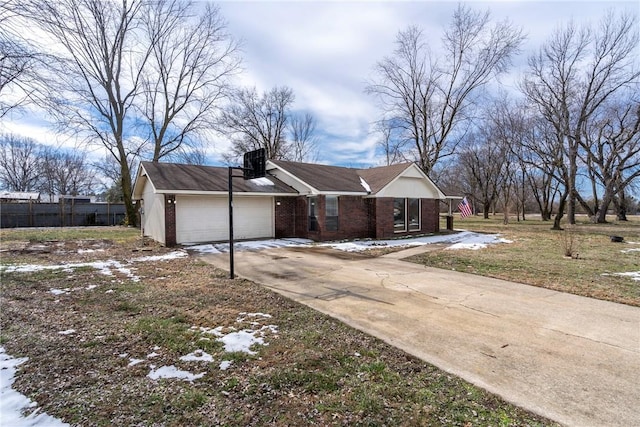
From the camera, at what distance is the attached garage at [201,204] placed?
506 inches

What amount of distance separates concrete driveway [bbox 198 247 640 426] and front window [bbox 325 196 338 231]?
6.54m

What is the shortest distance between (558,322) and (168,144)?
24729 mm

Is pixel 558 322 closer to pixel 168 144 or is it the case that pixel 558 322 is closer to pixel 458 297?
pixel 458 297

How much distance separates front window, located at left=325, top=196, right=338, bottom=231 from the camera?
14539 millimetres

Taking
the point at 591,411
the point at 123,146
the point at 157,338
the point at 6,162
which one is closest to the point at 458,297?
the point at 591,411

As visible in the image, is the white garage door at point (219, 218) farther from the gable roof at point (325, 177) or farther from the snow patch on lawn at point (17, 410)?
the snow patch on lawn at point (17, 410)

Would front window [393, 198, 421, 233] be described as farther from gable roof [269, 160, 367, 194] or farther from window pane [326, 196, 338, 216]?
window pane [326, 196, 338, 216]

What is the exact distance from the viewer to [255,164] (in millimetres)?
7301

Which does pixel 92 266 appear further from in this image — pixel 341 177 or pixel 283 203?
pixel 341 177

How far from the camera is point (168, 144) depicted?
2334cm

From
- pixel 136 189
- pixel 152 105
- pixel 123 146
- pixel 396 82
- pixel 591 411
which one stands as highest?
pixel 396 82

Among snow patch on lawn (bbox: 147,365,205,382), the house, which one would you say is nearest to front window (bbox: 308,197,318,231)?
the house

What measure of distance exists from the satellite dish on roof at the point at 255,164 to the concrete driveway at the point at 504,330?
2.42 m

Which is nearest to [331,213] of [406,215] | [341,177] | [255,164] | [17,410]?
[341,177]
